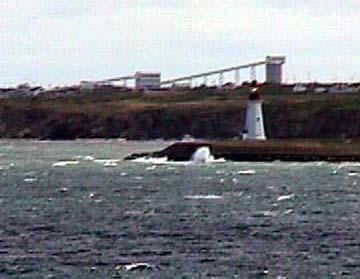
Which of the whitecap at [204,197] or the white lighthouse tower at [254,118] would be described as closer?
the whitecap at [204,197]

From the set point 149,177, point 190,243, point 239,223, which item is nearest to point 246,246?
point 190,243

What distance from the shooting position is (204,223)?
2857 inches

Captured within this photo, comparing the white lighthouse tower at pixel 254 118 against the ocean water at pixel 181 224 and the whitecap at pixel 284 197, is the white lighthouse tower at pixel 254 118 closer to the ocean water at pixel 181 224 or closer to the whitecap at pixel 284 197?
the ocean water at pixel 181 224

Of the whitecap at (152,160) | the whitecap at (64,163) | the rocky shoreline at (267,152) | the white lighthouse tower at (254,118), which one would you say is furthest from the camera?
the whitecap at (152,160)

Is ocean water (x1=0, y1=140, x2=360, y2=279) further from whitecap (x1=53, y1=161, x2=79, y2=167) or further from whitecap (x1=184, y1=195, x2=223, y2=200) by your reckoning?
whitecap (x1=53, y1=161, x2=79, y2=167)

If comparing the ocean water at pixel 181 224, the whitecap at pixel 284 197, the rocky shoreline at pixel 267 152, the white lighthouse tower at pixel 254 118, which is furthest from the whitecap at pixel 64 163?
the whitecap at pixel 284 197

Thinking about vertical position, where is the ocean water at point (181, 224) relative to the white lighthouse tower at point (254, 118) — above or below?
below

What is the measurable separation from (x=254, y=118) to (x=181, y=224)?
67.4 meters

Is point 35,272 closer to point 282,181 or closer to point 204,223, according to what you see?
point 204,223

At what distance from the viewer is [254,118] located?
139000 millimetres

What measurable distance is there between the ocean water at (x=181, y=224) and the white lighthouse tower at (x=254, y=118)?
1334 centimetres

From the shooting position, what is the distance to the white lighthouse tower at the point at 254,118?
138 m

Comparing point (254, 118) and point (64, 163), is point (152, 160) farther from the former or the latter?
point (254, 118)

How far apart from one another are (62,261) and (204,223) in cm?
1703
